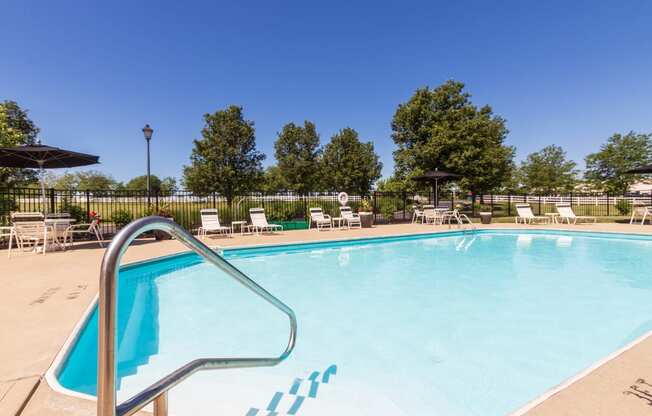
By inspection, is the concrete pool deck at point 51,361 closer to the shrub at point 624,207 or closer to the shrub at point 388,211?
the shrub at point 388,211

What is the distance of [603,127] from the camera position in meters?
30.0

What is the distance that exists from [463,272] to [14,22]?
55.6ft

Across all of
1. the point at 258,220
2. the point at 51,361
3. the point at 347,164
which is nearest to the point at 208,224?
the point at 258,220

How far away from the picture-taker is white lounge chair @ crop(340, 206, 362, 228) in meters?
13.1

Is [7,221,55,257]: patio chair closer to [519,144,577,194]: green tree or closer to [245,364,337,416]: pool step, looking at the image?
[245,364,337,416]: pool step

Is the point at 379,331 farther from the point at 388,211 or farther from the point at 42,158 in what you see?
the point at 388,211

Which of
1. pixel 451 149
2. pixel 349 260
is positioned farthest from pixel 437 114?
pixel 349 260

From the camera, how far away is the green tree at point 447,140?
1903 cm

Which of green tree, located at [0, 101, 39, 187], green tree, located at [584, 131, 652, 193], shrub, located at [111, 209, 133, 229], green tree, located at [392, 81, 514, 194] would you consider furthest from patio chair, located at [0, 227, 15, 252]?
green tree, located at [584, 131, 652, 193]

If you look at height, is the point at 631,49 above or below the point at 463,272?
above

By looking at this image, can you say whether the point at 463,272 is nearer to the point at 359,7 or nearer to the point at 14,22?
the point at 359,7

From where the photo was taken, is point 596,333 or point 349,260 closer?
point 596,333

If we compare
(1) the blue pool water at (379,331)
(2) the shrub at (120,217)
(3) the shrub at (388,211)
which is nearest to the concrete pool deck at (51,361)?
(1) the blue pool water at (379,331)

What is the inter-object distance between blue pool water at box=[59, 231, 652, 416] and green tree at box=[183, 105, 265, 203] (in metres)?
18.9
